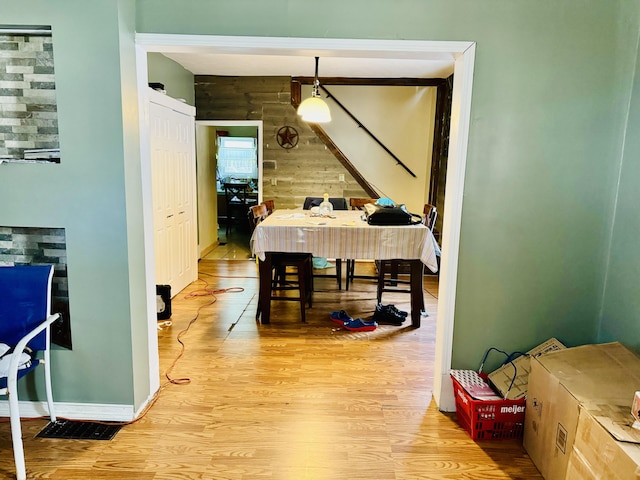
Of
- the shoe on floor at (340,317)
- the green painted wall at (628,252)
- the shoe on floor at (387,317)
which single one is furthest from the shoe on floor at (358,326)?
the green painted wall at (628,252)

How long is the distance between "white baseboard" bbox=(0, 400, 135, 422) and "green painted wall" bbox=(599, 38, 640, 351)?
104 inches

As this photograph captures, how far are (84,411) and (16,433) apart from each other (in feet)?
1.65

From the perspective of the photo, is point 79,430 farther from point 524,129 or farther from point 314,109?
point 314,109

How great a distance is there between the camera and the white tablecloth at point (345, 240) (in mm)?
3449

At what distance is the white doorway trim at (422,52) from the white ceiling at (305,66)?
8.08 feet

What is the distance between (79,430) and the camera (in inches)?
85.7

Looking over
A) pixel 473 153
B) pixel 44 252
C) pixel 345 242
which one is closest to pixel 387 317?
pixel 345 242

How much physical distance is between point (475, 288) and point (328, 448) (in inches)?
46.0

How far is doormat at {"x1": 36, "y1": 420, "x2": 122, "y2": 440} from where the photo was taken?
2.13 metres

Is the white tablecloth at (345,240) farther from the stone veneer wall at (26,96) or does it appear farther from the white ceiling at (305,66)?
the white ceiling at (305,66)

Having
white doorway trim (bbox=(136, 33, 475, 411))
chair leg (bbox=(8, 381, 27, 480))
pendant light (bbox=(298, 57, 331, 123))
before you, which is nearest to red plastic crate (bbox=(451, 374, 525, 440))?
white doorway trim (bbox=(136, 33, 475, 411))

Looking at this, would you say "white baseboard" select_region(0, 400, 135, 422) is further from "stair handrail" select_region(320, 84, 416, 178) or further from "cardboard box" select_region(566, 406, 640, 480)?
"stair handrail" select_region(320, 84, 416, 178)

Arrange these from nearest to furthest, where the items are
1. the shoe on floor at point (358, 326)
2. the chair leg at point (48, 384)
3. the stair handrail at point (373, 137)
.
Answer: the chair leg at point (48, 384)
the shoe on floor at point (358, 326)
the stair handrail at point (373, 137)

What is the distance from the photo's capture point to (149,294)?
240 centimetres
